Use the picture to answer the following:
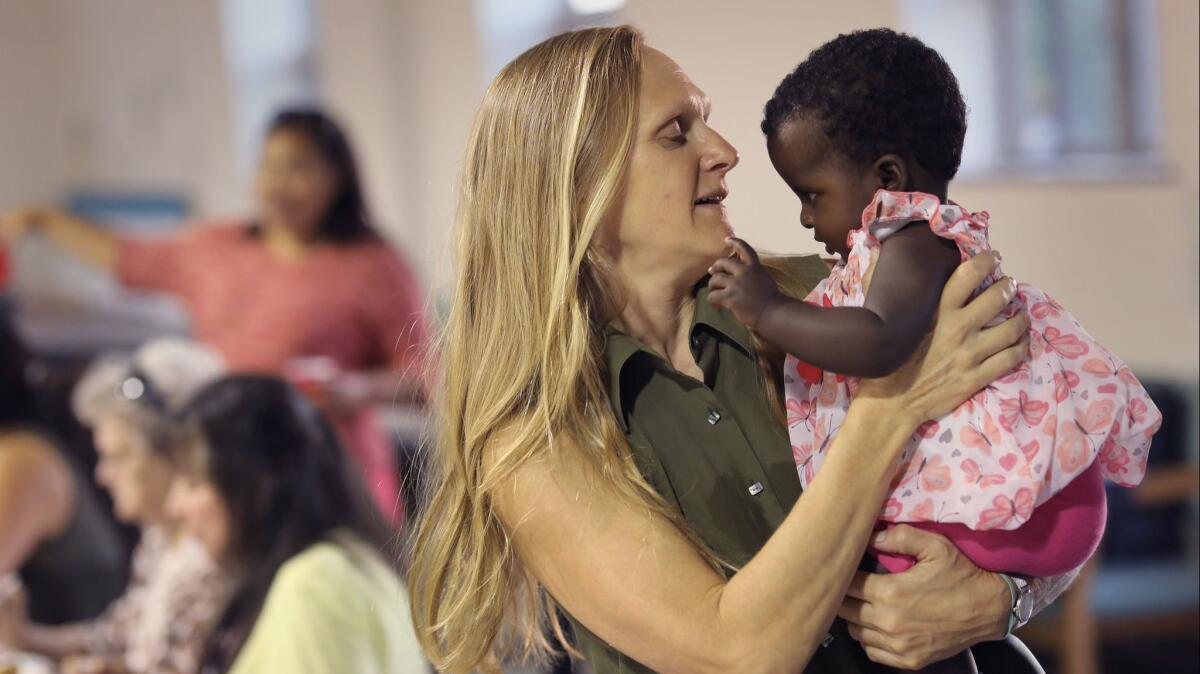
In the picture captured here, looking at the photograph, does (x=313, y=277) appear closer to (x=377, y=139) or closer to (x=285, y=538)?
(x=285, y=538)

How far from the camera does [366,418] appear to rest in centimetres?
391

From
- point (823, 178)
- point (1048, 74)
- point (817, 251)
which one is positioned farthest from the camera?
point (1048, 74)

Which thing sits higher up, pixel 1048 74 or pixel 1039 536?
pixel 1048 74

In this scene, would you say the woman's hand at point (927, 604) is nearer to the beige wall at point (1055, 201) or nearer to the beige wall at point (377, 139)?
the beige wall at point (1055, 201)

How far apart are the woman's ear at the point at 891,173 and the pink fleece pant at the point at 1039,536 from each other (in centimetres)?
35

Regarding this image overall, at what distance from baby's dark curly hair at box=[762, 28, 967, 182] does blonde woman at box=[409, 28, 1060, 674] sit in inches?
5.4

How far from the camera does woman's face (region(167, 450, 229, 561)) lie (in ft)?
8.85

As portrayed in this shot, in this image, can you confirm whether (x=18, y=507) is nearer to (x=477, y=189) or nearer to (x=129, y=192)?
(x=477, y=189)

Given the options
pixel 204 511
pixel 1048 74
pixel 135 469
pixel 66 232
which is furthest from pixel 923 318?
pixel 1048 74

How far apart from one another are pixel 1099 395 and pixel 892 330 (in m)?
0.26

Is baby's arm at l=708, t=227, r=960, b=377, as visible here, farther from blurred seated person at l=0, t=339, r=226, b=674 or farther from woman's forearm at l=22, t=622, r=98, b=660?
woman's forearm at l=22, t=622, r=98, b=660

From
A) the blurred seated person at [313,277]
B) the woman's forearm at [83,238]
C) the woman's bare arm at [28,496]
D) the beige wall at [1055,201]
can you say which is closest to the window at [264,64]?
the woman's forearm at [83,238]

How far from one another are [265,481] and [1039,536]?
1.63 meters

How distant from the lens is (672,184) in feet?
5.00
